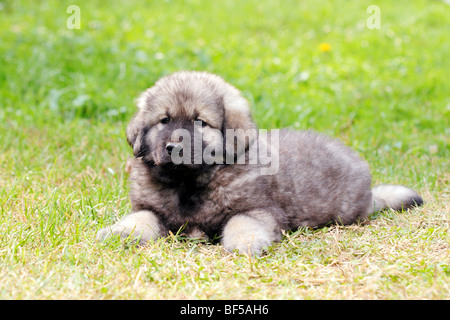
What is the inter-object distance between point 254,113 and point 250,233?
2.87 m

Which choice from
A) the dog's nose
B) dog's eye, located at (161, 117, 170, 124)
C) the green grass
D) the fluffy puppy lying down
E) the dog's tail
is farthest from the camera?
the dog's tail

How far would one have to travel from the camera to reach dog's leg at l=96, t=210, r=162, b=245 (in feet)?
11.3

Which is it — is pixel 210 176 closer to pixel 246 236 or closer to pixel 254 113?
pixel 246 236

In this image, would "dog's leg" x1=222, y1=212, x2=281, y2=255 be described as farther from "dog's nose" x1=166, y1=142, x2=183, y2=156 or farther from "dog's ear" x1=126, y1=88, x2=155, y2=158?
"dog's ear" x1=126, y1=88, x2=155, y2=158

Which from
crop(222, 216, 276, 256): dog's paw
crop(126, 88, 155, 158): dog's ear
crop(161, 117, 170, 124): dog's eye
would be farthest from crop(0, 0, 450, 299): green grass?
crop(161, 117, 170, 124): dog's eye

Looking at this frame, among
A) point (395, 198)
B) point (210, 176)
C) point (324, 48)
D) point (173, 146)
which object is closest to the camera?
point (173, 146)

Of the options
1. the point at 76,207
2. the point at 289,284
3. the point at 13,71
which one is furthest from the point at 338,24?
the point at 289,284

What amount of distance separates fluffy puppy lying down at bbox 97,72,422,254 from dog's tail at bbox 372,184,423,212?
546mm

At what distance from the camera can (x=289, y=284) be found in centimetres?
294

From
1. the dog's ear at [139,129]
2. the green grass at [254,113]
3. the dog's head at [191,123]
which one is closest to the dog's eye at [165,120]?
the dog's head at [191,123]

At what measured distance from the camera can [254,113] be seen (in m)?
6.11

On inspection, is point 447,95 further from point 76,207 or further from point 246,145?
point 76,207

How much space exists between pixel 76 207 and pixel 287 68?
4616mm

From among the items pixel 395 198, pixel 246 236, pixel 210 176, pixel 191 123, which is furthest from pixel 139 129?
pixel 395 198
